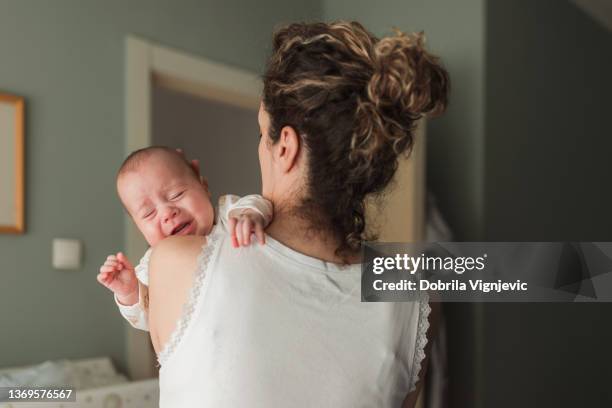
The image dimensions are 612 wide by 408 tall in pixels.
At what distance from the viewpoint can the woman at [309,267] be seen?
725 mm

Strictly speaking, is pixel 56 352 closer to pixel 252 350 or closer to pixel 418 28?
pixel 252 350

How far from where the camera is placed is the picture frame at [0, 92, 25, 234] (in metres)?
1.93

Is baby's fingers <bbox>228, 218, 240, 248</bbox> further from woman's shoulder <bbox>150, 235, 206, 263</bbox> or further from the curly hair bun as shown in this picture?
the curly hair bun

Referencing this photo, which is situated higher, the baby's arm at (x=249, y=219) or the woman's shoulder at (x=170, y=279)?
the baby's arm at (x=249, y=219)

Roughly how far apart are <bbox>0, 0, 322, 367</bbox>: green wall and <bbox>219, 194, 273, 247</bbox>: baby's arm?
1.37m

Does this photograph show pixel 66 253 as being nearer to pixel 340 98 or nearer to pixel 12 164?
pixel 12 164

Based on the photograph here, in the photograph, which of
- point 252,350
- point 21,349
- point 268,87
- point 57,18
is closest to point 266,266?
point 252,350

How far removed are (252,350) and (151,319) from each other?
131 millimetres

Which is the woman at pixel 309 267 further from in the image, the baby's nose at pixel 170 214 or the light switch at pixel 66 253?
the light switch at pixel 66 253

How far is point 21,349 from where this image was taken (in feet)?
6.40

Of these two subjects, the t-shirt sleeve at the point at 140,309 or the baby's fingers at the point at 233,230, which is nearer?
the baby's fingers at the point at 233,230

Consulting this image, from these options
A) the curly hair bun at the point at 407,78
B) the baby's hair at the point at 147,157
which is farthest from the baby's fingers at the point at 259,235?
the baby's hair at the point at 147,157

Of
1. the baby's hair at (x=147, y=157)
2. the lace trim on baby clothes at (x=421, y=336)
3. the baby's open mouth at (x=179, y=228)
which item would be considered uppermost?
the baby's hair at (x=147, y=157)

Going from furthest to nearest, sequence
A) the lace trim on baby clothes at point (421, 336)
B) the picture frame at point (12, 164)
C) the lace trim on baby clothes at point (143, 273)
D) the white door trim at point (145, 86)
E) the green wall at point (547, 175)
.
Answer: the green wall at point (547, 175) < the white door trim at point (145, 86) < the picture frame at point (12, 164) < the lace trim on baby clothes at point (143, 273) < the lace trim on baby clothes at point (421, 336)
